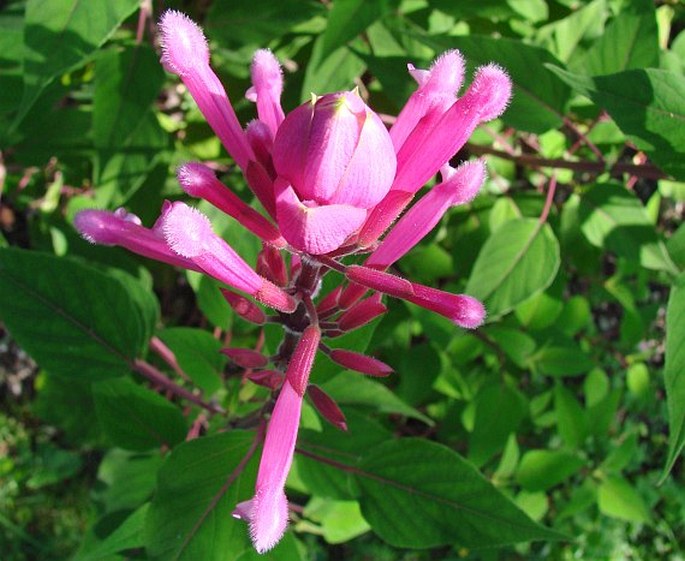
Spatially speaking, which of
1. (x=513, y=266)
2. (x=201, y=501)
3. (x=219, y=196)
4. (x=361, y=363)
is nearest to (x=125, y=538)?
(x=201, y=501)

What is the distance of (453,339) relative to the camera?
2180 millimetres

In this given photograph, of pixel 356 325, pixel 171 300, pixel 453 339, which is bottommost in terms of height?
pixel 171 300

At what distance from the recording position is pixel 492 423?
6.99ft

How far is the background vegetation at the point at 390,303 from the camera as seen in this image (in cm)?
133

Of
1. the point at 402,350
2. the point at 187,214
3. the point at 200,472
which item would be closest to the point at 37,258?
the point at 200,472

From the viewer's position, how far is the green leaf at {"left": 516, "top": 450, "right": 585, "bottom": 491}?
2.21 m

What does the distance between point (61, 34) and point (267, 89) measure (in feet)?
1.60

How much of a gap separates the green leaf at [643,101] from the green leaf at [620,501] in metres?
1.52

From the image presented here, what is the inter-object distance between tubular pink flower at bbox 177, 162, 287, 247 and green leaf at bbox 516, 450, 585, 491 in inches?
61.3

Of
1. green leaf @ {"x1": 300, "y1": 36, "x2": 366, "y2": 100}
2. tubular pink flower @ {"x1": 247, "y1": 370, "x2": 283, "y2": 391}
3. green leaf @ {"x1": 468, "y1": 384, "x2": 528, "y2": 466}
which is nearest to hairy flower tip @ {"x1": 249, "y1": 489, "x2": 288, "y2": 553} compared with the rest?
tubular pink flower @ {"x1": 247, "y1": 370, "x2": 283, "y2": 391}

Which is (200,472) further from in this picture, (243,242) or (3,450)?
(3,450)

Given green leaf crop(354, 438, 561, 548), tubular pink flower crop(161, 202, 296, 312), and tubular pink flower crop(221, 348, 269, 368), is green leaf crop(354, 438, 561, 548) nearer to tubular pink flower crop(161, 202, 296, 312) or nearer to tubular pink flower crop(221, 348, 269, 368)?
tubular pink flower crop(221, 348, 269, 368)

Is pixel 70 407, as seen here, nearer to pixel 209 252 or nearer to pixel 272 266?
pixel 272 266

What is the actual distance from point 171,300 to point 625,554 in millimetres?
2359
